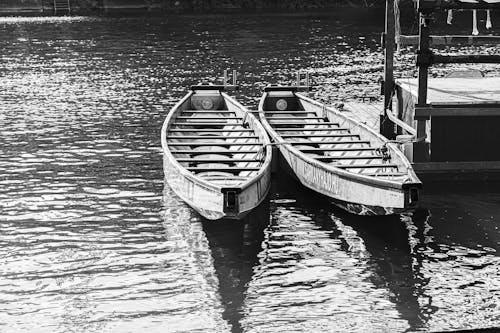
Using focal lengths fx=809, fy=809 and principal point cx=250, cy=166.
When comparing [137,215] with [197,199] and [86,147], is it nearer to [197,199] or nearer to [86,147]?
[197,199]

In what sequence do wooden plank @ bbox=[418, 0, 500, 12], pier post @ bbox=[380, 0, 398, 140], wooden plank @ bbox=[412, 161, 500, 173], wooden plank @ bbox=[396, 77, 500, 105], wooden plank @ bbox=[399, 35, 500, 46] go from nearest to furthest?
1. wooden plank @ bbox=[418, 0, 500, 12]
2. wooden plank @ bbox=[396, 77, 500, 105]
3. wooden plank @ bbox=[412, 161, 500, 173]
4. wooden plank @ bbox=[399, 35, 500, 46]
5. pier post @ bbox=[380, 0, 398, 140]

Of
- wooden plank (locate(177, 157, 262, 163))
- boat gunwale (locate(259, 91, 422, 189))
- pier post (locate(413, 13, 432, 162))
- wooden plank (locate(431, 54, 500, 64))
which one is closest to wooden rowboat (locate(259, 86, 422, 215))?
boat gunwale (locate(259, 91, 422, 189))

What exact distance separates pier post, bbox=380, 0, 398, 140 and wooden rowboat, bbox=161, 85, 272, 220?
4.11m

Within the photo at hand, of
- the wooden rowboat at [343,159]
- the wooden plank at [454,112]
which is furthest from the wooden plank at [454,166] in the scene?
the wooden plank at [454,112]

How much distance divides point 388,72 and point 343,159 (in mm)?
5008

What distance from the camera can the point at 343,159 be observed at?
20.2 metres

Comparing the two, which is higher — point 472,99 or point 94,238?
point 472,99

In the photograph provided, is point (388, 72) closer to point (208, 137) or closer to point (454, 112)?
point (454, 112)

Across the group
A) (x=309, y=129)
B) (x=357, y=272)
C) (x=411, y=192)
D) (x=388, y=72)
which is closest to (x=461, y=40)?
(x=388, y=72)

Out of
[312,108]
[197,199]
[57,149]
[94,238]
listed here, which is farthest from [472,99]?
[57,149]

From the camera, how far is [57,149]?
27.0m

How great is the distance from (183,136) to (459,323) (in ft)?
35.2

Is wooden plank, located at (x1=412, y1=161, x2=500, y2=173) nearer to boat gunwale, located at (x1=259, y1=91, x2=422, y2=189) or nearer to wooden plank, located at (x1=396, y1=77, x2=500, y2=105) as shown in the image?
boat gunwale, located at (x1=259, y1=91, x2=422, y2=189)

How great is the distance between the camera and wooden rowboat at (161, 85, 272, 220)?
52.9 ft
